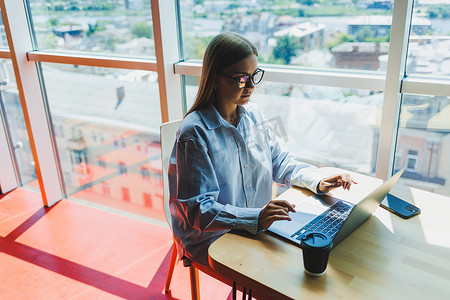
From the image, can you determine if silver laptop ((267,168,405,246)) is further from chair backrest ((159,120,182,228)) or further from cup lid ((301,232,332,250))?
chair backrest ((159,120,182,228))

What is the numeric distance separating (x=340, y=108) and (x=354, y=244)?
3.34 feet

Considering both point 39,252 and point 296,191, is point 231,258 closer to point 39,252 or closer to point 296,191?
point 296,191

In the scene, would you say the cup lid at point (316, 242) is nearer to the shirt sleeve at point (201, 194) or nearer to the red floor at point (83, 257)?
the shirt sleeve at point (201, 194)

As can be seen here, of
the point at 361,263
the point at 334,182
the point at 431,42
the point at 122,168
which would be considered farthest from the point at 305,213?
the point at 122,168

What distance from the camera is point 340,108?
6.77 ft

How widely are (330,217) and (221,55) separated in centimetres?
70

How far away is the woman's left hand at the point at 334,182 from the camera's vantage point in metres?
1.47

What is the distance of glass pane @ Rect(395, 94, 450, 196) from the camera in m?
1.81

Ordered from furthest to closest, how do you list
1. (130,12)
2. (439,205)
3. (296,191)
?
(130,12)
(296,191)
(439,205)

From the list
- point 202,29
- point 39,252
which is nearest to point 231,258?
point 202,29

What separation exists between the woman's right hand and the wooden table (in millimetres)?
49

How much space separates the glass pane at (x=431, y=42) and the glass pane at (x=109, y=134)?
4.97 ft

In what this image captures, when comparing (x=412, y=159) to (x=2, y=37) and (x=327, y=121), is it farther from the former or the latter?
(x=2, y=37)

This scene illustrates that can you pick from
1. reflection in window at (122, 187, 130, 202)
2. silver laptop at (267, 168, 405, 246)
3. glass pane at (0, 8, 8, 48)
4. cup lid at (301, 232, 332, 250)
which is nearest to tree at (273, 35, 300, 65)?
silver laptop at (267, 168, 405, 246)
